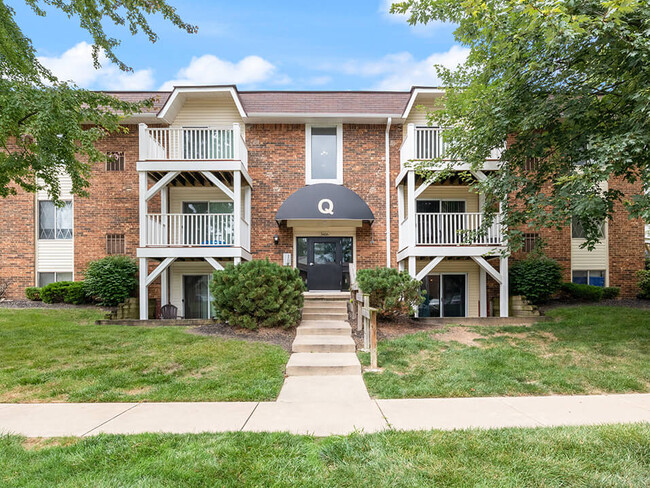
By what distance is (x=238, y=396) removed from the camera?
199 inches

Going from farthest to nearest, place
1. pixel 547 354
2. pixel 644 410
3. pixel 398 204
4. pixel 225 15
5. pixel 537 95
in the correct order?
pixel 398 204
pixel 225 15
pixel 537 95
pixel 547 354
pixel 644 410

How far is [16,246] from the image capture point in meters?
13.3

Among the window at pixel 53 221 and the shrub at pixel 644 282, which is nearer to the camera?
the shrub at pixel 644 282

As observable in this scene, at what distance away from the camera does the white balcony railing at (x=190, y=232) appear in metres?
11.6

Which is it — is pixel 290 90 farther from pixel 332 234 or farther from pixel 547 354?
pixel 547 354

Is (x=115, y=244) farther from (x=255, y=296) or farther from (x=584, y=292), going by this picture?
(x=584, y=292)

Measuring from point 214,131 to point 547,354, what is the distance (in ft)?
35.8

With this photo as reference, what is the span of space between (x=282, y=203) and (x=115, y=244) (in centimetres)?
606

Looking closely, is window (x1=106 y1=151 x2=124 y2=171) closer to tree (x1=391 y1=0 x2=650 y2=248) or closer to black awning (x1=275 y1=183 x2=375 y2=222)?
black awning (x1=275 y1=183 x2=375 y2=222)

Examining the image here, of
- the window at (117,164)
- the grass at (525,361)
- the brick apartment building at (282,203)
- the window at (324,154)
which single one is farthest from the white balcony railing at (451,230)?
the window at (117,164)

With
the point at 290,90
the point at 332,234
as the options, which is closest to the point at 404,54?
the point at 290,90

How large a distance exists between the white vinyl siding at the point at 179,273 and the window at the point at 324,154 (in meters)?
4.74

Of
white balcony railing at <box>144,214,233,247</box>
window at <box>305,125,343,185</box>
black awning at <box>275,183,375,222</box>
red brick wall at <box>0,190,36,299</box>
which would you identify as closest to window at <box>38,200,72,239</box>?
red brick wall at <box>0,190,36,299</box>

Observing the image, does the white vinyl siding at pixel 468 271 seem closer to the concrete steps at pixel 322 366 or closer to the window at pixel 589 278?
the window at pixel 589 278
